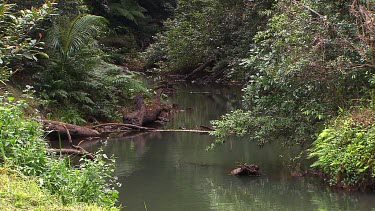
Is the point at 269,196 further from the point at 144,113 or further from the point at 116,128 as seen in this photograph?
the point at 144,113

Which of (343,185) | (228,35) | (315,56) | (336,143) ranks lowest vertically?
(343,185)

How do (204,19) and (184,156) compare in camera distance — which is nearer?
(184,156)

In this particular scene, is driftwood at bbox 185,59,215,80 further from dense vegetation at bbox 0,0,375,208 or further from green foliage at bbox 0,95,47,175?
green foliage at bbox 0,95,47,175

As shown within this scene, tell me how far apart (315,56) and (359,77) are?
0.85 metres

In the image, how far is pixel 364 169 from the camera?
27.8 ft

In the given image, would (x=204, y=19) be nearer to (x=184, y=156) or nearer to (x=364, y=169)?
(x=184, y=156)

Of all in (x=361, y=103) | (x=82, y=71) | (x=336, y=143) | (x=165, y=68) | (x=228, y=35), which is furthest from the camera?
(x=165, y=68)

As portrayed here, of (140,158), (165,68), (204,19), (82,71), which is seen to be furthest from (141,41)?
(140,158)

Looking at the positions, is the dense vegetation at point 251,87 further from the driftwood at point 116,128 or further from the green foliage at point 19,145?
the driftwood at point 116,128

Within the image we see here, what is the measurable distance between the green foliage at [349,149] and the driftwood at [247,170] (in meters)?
1.20

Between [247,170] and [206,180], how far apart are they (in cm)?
82

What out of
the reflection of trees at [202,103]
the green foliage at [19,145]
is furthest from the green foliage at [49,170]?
the reflection of trees at [202,103]

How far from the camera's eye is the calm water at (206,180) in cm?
852

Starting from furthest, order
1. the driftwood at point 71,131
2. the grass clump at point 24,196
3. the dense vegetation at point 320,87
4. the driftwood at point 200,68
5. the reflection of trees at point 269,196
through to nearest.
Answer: the driftwood at point 200,68, the driftwood at point 71,131, the dense vegetation at point 320,87, the reflection of trees at point 269,196, the grass clump at point 24,196
